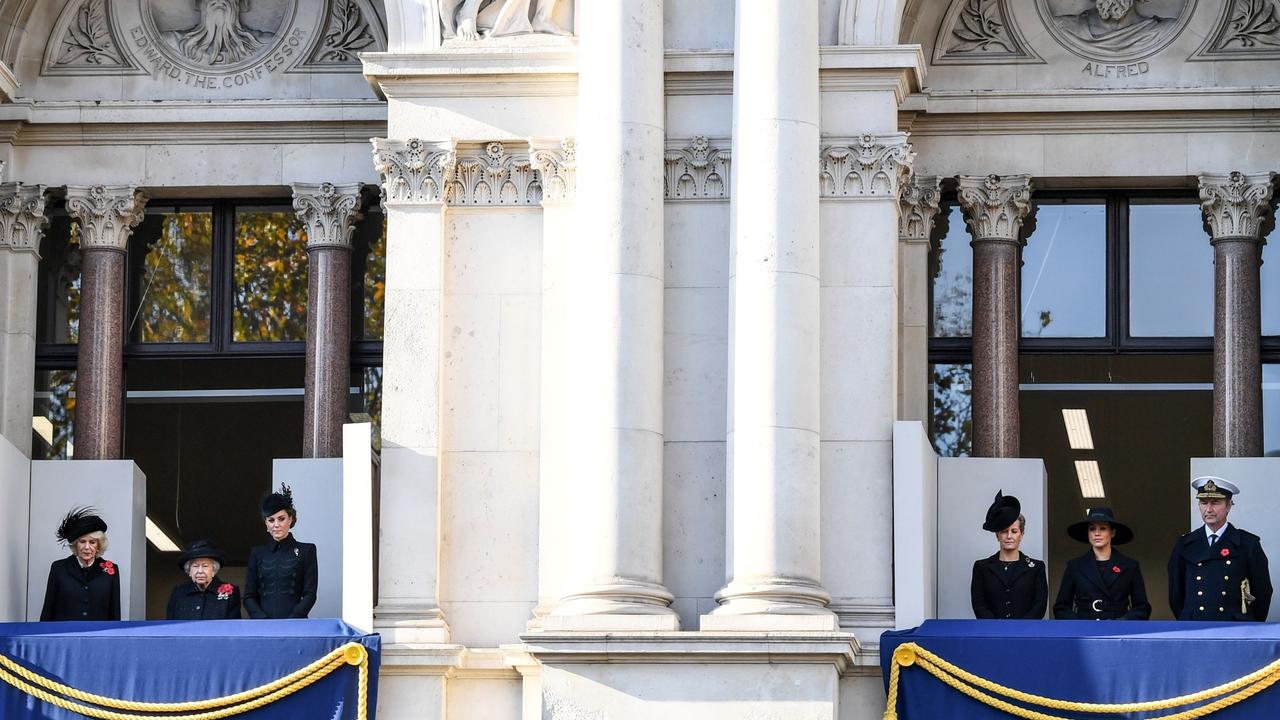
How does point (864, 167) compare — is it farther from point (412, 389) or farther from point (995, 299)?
point (412, 389)

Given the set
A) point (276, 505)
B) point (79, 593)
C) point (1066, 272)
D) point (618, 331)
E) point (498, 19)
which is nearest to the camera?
point (618, 331)

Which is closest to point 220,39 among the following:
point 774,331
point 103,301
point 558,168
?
point 103,301

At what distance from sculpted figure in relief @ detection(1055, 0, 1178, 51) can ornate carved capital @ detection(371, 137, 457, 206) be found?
6850 mm

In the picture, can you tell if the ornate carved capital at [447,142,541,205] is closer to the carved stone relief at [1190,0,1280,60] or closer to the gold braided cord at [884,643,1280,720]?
the gold braided cord at [884,643,1280,720]

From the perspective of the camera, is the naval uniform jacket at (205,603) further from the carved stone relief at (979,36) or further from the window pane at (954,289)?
the carved stone relief at (979,36)

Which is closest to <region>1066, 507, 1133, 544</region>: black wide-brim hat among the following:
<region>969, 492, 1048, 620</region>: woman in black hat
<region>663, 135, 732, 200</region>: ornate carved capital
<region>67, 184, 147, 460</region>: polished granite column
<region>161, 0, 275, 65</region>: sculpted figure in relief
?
<region>969, 492, 1048, 620</region>: woman in black hat

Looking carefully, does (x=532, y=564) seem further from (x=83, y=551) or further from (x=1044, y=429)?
(x=1044, y=429)

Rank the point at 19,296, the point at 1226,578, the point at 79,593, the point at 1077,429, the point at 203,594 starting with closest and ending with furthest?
the point at 1226,578, the point at 203,594, the point at 79,593, the point at 19,296, the point at 1077,429

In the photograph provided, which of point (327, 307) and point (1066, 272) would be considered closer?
point (327, 307)

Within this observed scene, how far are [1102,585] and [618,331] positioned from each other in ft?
15.9

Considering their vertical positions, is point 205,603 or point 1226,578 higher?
point 1226,578

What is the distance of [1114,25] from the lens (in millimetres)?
29984

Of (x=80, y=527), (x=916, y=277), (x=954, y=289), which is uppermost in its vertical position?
(x=916, y=277)

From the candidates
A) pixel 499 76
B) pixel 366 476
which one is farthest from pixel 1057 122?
pixel 366 476
